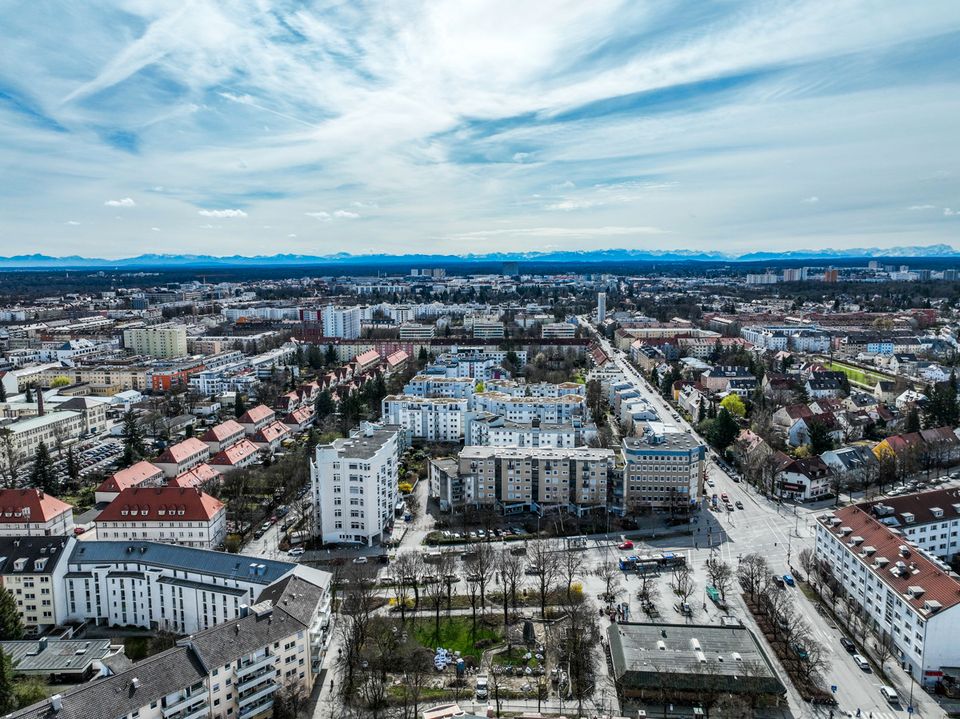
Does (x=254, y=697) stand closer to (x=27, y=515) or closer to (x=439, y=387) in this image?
(x=27, y=515)

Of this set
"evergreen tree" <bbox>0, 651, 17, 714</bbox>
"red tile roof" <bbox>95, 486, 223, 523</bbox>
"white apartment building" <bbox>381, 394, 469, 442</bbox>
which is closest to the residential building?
"red tile roof" <bbox>95, 486, 223, 523</bbox>

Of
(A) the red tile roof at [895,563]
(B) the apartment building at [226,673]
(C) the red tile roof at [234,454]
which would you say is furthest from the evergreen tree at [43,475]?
(A) the red tile roof at [895,563]

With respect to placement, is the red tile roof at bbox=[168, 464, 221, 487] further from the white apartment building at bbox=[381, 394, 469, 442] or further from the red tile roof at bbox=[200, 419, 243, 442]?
the white apartment building at bbox=[381, 394, 469, 442]

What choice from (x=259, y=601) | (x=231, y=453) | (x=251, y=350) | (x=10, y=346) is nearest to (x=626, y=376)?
(x=231, y=453)

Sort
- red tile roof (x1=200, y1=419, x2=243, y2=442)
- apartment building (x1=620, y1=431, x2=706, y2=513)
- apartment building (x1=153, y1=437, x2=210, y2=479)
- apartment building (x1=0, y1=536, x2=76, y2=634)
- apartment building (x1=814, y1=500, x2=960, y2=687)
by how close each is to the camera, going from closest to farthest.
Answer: apartment building (x1=814, y1=500, x2=960, y2=687)
apartment building (x1=0, y1=536, x2=76, y2=634)
apartment building (x1=620, y1=431, x2=706, y2=513)
apartment building (x1=153, y1=437, x2=210, y2=479)
red tile roof (x1=200, y1=419, x2=243, y2=442)

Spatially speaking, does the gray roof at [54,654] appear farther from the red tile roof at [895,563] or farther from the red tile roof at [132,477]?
the red tile roof at [895,563]

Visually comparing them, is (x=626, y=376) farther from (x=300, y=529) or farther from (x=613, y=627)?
(x=613, y=627)

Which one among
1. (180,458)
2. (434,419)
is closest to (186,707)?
(180,458)
